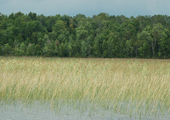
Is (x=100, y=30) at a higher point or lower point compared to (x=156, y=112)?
higher

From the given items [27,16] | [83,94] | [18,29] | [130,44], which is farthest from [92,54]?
[83,94]

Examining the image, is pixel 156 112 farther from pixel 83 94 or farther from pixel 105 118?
pixel 83 94

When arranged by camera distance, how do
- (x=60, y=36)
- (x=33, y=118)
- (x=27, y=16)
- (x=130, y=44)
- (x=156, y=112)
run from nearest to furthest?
1. (x=33, y=118)
2. (x=156, y=112)
3. (x=130, y=44)
4. (x=60, y=36)
5. (x=27, y=16)

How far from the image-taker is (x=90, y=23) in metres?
141

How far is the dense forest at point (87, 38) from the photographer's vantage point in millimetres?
99500

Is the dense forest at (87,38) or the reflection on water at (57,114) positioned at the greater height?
the dense forest at (87,38)

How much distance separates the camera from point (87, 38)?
116 metres

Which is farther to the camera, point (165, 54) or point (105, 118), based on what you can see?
point (165, 54)

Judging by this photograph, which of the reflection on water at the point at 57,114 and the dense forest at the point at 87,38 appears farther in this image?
the dense forest at the point at 87,38

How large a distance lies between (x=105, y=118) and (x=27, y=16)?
159 metres

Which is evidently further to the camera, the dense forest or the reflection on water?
the dense forest

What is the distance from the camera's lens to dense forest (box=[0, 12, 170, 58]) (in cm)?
9950

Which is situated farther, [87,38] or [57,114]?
[87,38]

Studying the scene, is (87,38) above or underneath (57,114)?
above
